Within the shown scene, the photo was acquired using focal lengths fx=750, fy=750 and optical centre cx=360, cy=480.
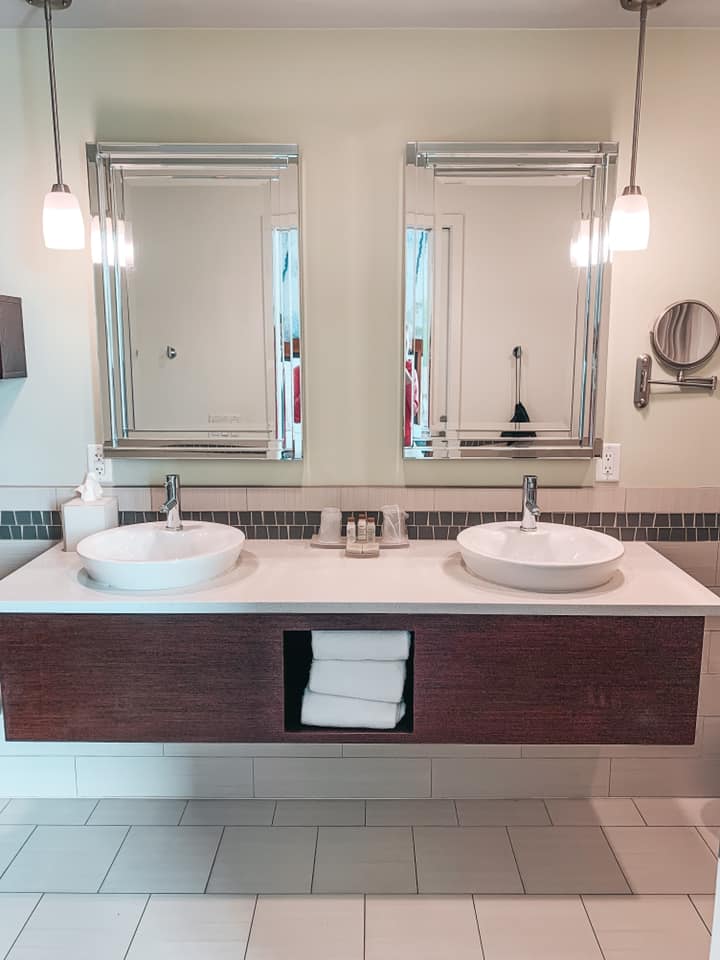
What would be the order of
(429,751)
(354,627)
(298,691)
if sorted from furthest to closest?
1. (429,751)
2. (298,691)
3. (354,627)

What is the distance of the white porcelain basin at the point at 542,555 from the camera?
1746 millimetres

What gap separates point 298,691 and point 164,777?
76cm

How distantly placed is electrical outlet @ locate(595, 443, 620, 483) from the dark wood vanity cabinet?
0.59 meters

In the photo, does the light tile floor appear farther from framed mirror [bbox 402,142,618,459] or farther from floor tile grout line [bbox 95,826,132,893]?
framed mirror [bbox 402,142,618,459]

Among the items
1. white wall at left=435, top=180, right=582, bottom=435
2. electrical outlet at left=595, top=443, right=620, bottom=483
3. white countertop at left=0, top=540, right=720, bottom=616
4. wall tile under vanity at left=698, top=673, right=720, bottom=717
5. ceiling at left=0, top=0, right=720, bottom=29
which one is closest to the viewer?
white countertop at left=0, top=540, right=720, bottom=616

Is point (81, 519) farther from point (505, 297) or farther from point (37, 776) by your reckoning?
point (505, 297)

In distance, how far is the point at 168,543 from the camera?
205cm

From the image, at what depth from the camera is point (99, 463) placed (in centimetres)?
222

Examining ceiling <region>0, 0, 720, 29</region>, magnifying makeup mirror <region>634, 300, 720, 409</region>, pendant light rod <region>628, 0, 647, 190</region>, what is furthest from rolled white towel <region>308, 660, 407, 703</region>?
ceiling <region>0, 0, 720, 29</region>

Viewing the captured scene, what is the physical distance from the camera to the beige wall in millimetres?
2023

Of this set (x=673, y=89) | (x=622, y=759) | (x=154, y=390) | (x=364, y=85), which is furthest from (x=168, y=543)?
(x=673, y=89)

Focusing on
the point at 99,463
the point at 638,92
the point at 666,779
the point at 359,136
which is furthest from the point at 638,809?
the point at 359,136

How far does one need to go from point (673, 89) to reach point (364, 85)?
84 centimetres

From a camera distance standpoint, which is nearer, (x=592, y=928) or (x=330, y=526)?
(x=592, y=928)
